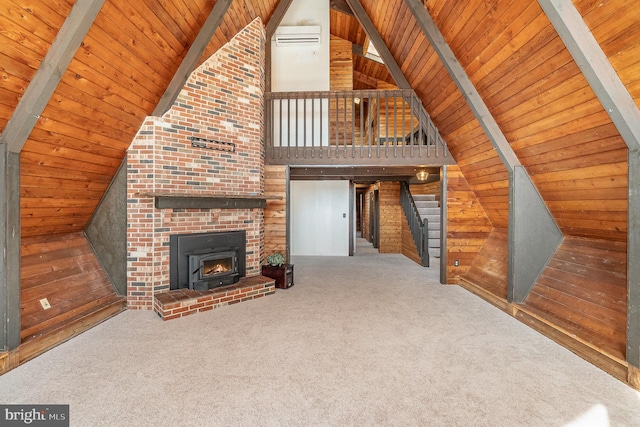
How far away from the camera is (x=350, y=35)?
6793mm

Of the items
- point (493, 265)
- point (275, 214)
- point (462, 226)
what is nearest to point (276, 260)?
point (275, 214)

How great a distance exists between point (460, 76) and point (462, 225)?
7.50 ft

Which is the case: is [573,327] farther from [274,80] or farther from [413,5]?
[274,80]

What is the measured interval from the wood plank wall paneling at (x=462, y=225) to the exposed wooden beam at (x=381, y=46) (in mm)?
1612

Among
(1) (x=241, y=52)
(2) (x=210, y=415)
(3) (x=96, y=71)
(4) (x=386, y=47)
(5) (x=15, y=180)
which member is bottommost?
(2) (x=210, y=415)

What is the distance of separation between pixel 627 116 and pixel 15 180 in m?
4.55

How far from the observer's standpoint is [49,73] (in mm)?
2018

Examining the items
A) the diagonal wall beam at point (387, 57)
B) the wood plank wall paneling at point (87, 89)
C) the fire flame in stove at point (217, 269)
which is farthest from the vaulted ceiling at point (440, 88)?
the fire flame in stove at point (217, 269)

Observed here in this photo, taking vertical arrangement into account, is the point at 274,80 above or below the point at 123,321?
above

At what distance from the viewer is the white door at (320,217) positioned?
6770 mm

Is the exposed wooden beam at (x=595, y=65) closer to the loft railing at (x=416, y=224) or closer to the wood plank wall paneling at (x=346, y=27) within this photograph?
the loft railing at (x=416, y=224)

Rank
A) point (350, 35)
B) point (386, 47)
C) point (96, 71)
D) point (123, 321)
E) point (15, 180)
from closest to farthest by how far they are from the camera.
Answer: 1. point (15, 180)
2. point (96, 71)
3. point (123, 321)
4. point (386, 47)
5. point (350, 35)

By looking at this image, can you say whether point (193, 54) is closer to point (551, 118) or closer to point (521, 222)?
point (551, 118)

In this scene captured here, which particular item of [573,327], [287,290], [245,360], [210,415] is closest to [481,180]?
[573,327]
